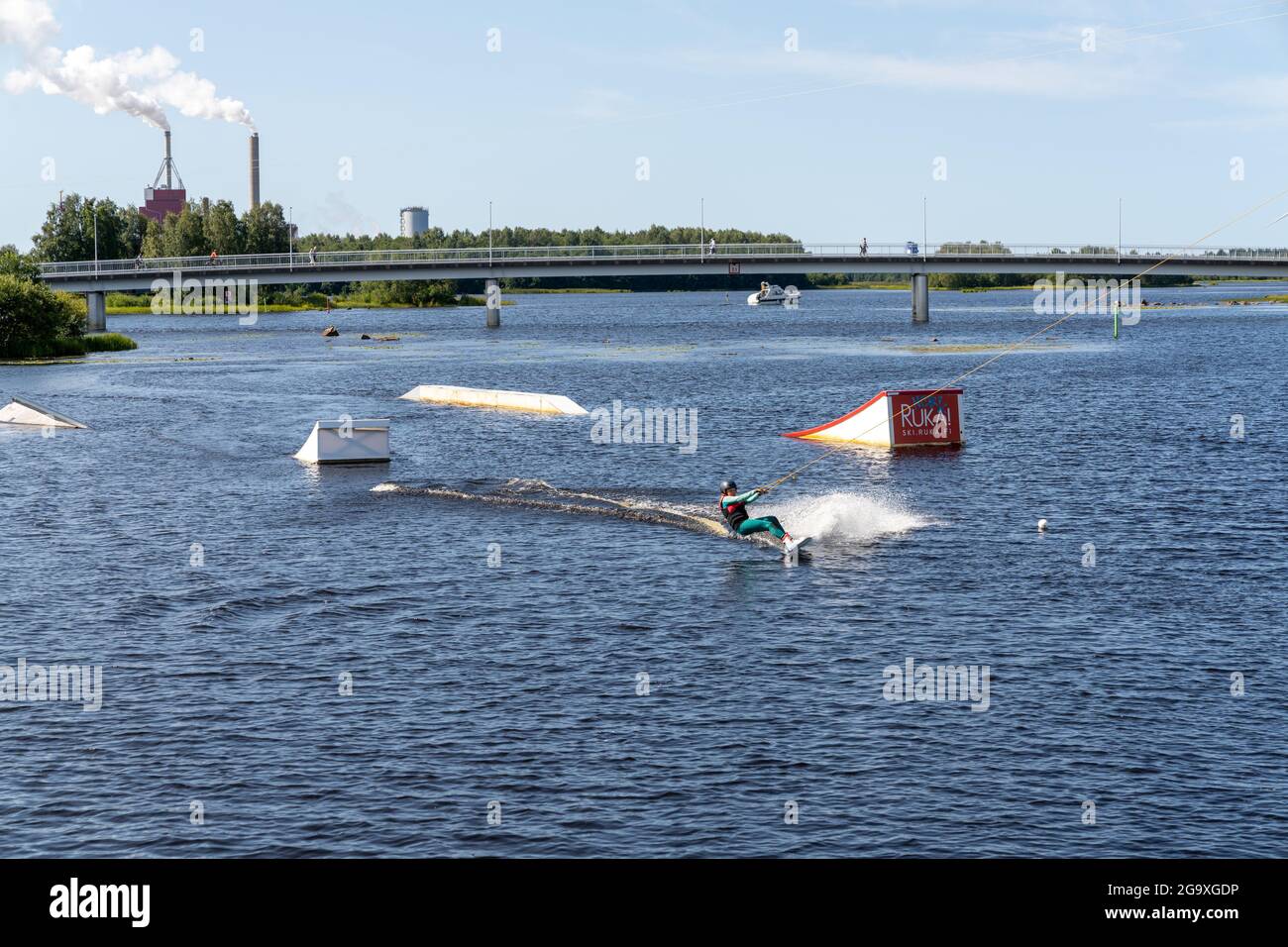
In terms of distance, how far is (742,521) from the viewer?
152ft

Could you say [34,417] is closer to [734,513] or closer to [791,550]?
[734,513]

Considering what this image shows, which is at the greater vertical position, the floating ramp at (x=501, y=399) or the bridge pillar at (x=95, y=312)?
the bridge pillar at (x=95, y=312)

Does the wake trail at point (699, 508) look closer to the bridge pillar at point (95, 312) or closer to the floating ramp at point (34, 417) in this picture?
the floating ramp at point (34, 417)

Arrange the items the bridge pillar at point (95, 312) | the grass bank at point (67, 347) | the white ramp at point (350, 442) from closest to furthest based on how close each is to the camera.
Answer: the white ramp at point (350, 442)
the grass bank at point (67, 347)
the bridge pillar at point (95, 312)

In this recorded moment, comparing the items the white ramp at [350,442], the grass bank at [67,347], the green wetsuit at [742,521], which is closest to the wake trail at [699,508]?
the green wetsuit at [742,521]

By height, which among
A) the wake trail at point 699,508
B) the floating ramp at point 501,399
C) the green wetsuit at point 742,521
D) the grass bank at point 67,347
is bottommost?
the wake trail at point 699,508

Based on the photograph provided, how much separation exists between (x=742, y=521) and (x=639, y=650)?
12.0 metres

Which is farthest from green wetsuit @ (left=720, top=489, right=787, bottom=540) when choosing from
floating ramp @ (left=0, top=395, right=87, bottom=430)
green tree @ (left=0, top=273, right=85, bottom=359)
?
green tree @ (left=0, top=273, right=85, bottom=359)

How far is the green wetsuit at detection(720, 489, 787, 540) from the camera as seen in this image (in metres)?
45.6

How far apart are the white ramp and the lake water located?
1934 millimetres

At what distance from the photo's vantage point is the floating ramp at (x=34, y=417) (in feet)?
286

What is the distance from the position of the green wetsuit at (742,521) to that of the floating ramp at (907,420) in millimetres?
28630
